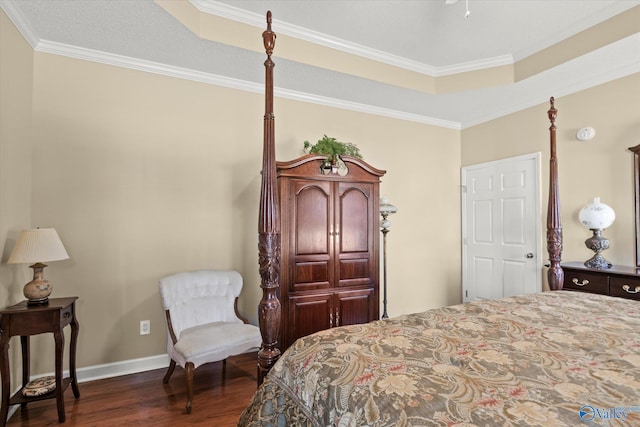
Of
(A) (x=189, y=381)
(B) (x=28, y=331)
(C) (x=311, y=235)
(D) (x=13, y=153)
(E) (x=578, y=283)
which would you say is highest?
(D) (x=13, y=153)

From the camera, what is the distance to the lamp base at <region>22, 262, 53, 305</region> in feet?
7.23

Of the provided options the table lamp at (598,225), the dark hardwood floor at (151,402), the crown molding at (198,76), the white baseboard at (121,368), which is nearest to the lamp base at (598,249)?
the table lamp at (598,225)

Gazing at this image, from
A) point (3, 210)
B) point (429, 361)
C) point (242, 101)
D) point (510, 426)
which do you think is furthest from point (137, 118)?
point (510, 426)

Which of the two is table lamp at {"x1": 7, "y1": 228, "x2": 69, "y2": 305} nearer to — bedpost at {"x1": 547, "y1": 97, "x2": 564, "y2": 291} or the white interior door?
bedpost at {"x1": 547, "y1": 97, "x2": 564, "y2": 291}

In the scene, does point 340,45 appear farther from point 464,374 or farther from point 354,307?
point 464,374

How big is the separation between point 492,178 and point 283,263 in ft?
9.90

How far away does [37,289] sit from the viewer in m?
2.23

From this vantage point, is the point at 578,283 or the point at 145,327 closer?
the point at 578,283

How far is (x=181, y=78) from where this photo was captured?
3.14m

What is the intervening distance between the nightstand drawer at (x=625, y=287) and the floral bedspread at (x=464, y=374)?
1.16m

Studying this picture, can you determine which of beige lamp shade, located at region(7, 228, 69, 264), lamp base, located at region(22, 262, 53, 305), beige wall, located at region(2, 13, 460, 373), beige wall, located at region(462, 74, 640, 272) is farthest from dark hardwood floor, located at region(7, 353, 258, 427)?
beige wall, located at region(462, 74, 640, 272)

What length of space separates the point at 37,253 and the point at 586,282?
408 centimetres

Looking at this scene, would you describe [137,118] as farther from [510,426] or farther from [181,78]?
[510,426]

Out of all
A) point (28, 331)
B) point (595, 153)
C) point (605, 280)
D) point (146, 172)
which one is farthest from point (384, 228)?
point (28, 331)
